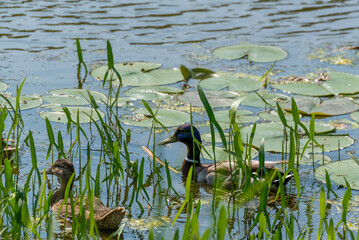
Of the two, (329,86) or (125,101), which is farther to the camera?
(329,86)

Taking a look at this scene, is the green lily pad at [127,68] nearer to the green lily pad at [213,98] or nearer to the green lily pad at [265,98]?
the green lily pad at [213,98]

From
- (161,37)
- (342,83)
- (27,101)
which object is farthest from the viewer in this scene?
(161,37)

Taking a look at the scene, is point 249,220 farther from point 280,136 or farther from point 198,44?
point 198,44

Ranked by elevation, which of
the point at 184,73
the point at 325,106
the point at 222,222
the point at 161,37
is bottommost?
the point at 325,106

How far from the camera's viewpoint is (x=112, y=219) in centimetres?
477

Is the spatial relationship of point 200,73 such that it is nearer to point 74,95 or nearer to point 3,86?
point 74,95

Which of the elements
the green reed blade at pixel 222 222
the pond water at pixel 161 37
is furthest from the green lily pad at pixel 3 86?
the green reed blade at pixel 222 222

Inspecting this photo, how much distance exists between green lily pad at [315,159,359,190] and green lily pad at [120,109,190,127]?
1.89m

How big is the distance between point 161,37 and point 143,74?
2315mm

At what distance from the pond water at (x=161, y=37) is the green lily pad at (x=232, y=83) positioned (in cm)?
26

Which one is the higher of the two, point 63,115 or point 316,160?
point 63,115

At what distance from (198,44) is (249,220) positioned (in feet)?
20.1

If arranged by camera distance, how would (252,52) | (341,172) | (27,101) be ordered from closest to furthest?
(341,172)
(27,101)
(252,52)

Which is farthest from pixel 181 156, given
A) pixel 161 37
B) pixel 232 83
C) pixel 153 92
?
pixel 161 37
